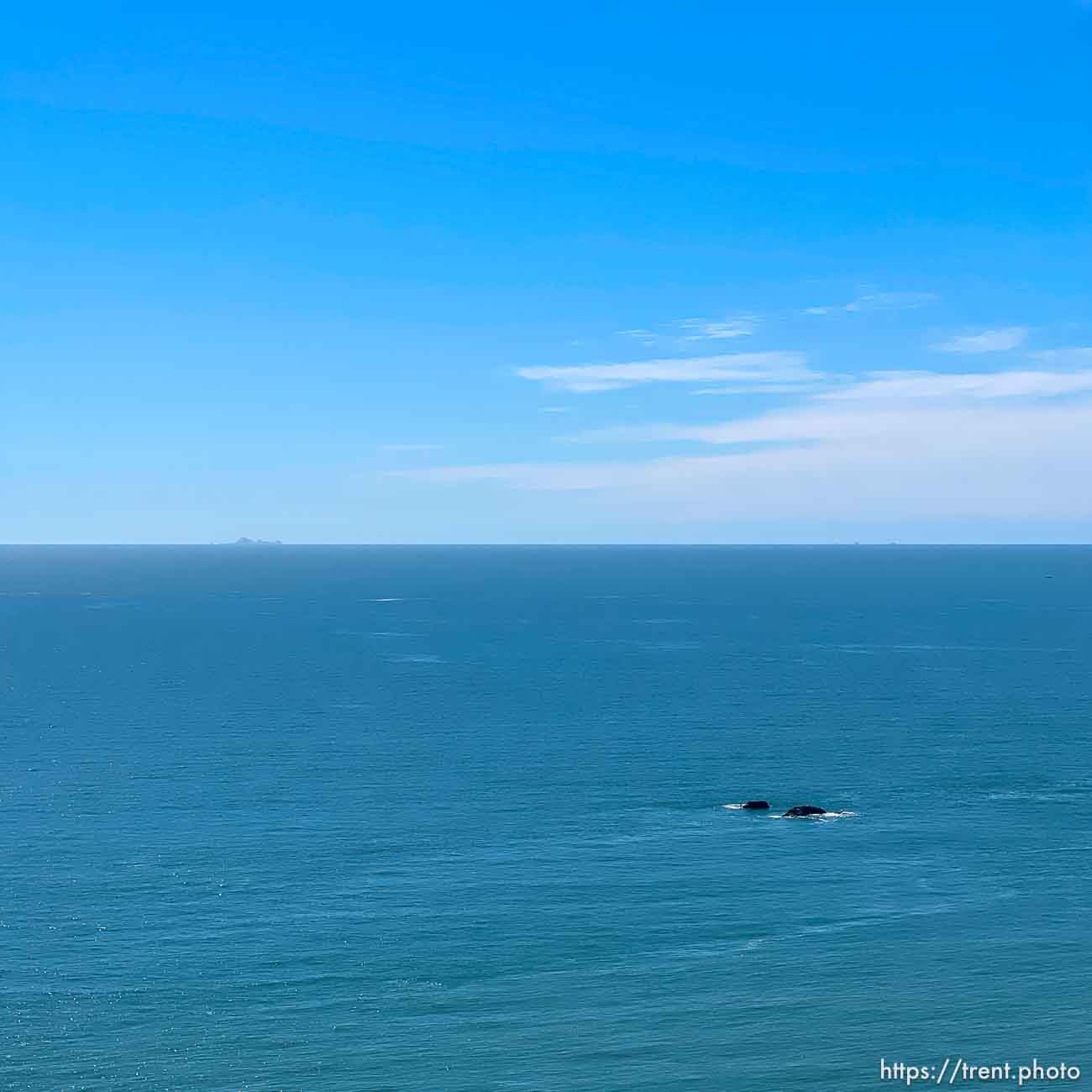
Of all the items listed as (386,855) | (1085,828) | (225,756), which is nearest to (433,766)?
(225,756)

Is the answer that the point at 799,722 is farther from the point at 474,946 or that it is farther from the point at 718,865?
the point at 474,946

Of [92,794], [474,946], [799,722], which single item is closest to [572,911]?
[474,946]

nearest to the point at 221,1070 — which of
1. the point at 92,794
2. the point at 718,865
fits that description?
the point at 718,865

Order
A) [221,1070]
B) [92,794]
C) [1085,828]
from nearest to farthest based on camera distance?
[221,1070]
[1085,828]
[92,794]

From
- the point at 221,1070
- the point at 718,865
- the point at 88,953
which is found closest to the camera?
the point at 221,1070

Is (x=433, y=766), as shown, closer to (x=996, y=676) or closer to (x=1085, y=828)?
(x=1085, y=828)

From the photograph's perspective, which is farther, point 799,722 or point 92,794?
point 799,722

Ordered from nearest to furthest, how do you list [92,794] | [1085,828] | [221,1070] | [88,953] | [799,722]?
[221,1070]
[88,953]
[1085,828]
[92,794]
[799,722]

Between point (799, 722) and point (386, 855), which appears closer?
point (386, 855)

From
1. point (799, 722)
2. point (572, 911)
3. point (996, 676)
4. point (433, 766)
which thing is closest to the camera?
point (572, 911)

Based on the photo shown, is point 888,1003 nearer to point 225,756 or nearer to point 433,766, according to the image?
point 433,766
